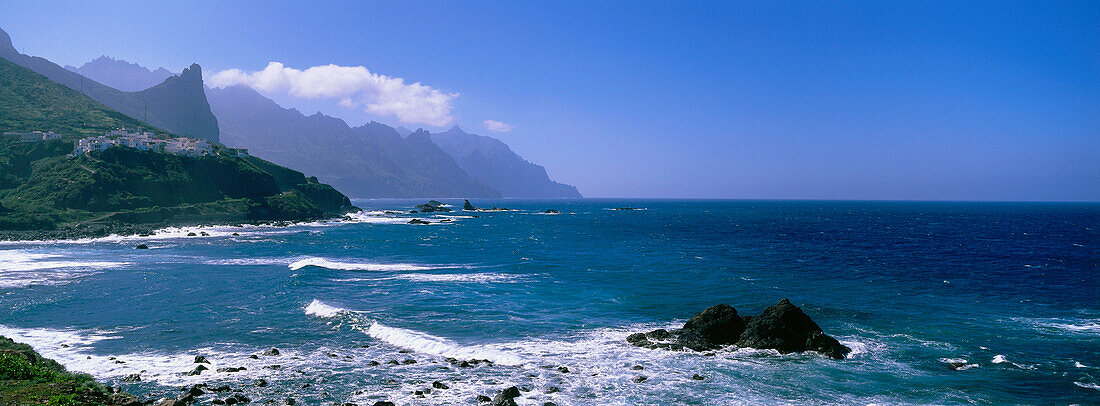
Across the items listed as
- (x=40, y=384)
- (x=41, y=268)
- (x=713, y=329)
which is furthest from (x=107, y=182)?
(x=713, y=329)

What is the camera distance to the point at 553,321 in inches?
1375

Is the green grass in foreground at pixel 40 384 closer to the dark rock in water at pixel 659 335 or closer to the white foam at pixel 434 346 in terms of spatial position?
the white foam at pixel 434 346

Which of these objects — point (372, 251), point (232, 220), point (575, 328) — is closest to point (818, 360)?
point (575, 328)

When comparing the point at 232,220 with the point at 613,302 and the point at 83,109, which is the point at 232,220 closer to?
the point at 83,109

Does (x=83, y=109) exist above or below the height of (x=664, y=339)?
above

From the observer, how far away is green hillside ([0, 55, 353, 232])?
10331cm

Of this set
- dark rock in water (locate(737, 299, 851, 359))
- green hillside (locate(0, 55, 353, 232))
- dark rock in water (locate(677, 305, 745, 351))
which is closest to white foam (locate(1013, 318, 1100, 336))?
dark rock in water (locate(737, 299, 851, 359))

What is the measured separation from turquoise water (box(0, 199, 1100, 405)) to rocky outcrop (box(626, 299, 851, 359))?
115 centimetres

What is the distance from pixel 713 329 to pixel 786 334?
3.77m

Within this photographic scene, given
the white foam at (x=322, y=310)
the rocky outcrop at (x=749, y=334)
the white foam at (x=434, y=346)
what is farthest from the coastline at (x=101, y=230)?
the rocky outcrop at (x=749, y=334)

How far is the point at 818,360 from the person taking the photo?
26250mm

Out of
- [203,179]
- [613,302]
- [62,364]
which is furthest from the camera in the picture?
[203,179]

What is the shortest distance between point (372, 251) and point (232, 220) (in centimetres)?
7248

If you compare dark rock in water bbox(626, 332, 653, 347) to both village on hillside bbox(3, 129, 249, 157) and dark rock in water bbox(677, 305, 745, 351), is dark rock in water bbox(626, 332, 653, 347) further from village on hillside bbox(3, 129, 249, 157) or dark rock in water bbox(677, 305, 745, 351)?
village on hillside bbox(3, 129, 249, 157)
